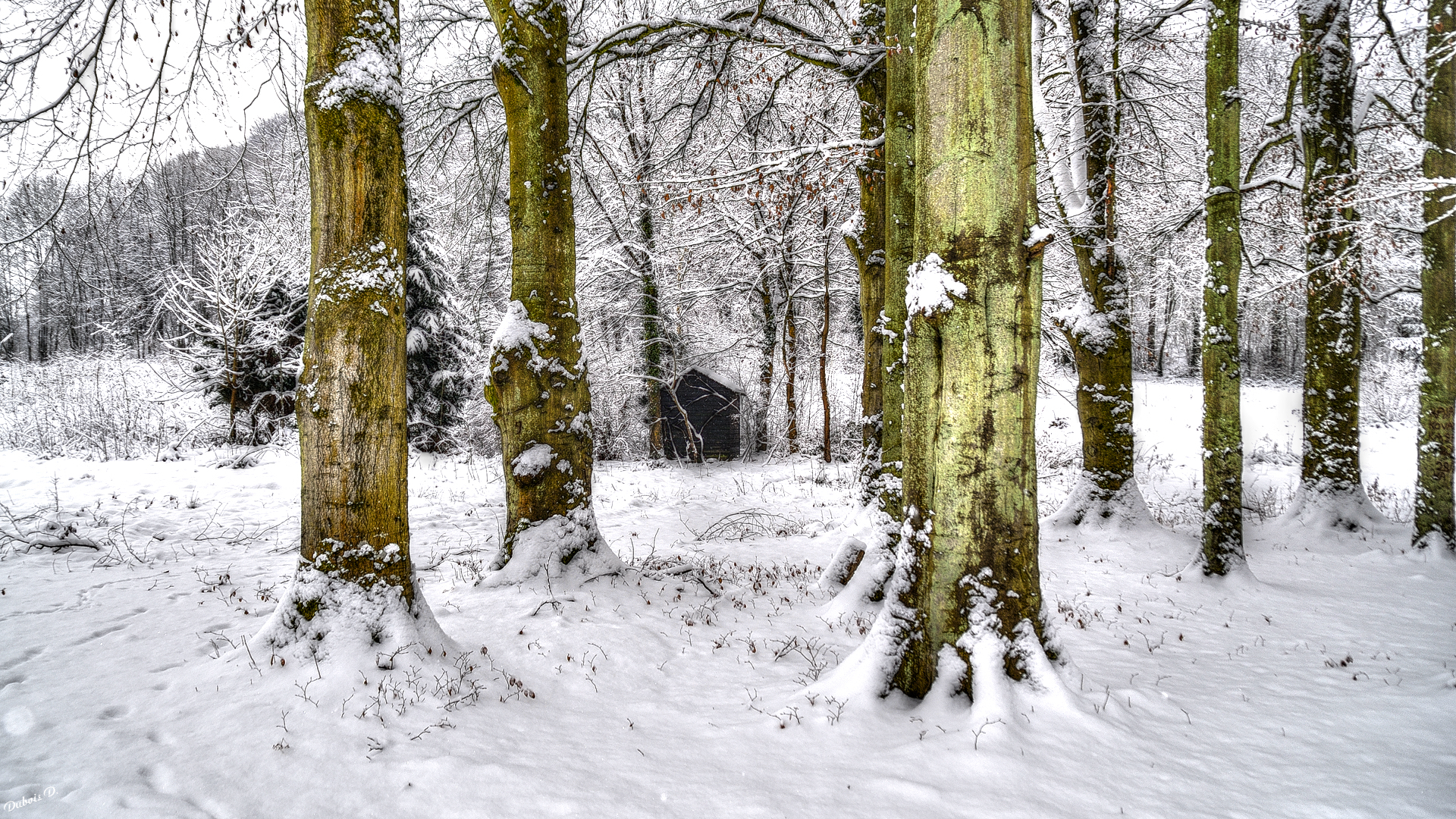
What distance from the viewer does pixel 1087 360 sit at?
7.92m

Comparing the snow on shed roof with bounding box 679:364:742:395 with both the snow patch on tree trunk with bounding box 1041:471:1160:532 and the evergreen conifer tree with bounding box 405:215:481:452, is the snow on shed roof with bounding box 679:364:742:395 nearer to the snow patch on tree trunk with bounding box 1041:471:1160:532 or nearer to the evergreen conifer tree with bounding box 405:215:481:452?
the evergreen conifer tree with bounding box 405:215:481:452

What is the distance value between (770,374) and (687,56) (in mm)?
10327

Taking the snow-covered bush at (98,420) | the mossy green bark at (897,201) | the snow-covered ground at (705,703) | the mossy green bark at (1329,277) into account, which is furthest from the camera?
the snow-covered bush at (98,420)

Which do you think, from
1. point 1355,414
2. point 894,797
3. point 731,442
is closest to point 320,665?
point 894,797

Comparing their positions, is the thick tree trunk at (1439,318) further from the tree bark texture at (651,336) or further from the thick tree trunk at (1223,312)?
the tree bark texture at (651,336)

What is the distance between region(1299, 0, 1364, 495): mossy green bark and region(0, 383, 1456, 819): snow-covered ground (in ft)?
4.10

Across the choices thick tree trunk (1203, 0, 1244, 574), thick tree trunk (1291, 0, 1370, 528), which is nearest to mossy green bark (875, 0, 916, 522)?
thick tree trunk (1203, 0, 1244, 574)

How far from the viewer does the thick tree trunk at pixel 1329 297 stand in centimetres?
724

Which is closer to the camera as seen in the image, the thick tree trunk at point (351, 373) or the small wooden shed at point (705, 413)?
the thick tree trunk at point (351, 373)

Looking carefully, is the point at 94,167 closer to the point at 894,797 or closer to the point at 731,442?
the point at 894,797

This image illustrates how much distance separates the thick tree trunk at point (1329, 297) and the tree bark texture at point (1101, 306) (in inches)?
80.0

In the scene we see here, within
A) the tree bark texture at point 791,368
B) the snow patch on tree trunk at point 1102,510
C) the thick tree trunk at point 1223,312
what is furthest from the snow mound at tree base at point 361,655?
the tree bark texture at point 791,368

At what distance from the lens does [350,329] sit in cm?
350

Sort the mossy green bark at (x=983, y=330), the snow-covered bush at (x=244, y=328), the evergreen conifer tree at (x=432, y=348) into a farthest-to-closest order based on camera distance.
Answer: the evergreen conifer tree at (x=432, y=348)
the snow-covered bush at (x=244, y=328)
the mossy green bark at (x=983, y=330)
